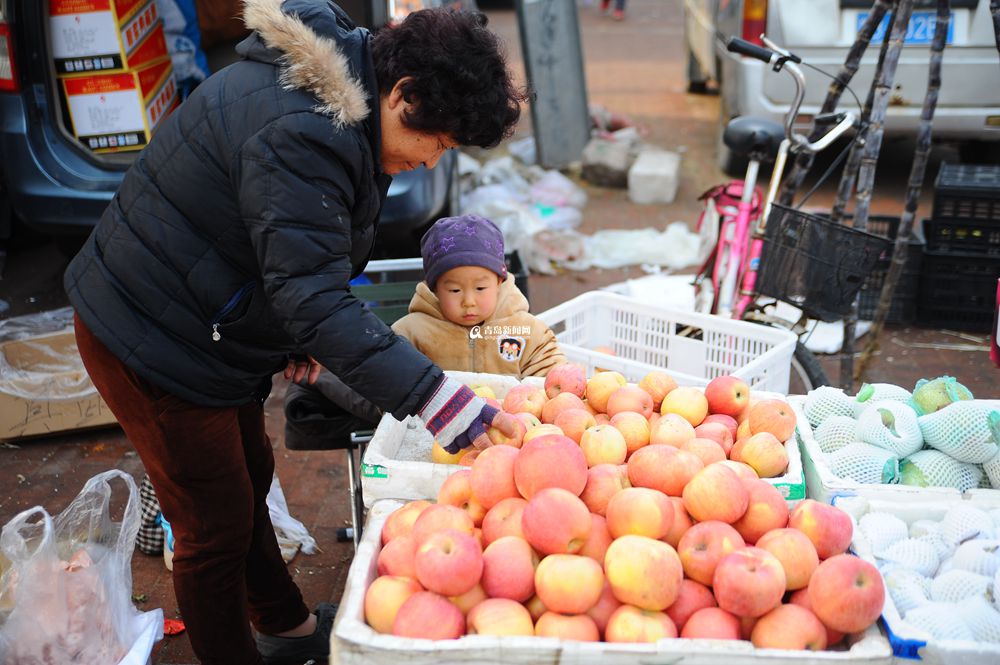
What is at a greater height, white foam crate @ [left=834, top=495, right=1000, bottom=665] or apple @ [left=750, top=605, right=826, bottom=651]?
apple @ [left=750, top=605, right=826, bottom=651]

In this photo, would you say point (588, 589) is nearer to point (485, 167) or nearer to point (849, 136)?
point (485, 167)

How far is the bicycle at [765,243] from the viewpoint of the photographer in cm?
366

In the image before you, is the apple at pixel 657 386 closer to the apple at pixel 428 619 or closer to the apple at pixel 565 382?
the apple at pixel 565 382

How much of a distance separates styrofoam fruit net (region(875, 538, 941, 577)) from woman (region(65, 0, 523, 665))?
88cm

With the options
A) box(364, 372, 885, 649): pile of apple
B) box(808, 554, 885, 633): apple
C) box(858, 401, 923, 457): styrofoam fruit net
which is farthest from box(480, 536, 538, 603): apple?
box(858, 401, 923, 457): styrofoam fruit net

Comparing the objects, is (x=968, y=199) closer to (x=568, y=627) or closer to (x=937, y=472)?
(x=937, y=472)

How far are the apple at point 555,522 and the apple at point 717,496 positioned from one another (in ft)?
0.75

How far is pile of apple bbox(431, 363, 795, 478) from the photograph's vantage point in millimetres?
2098

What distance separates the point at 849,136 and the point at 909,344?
10.5ft

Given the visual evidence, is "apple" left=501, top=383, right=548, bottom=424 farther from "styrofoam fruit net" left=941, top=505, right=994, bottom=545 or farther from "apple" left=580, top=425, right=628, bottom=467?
"styrofoam fruit net" left=941, top=505, right=994, bottom=545

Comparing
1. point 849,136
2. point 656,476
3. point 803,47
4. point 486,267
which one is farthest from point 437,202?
point 849,136

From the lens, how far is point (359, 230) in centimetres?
209

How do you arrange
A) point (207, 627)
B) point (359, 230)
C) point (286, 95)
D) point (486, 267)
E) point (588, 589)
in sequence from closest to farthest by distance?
1. point (588, 589)
2. point (286, 95)
3. point (359, 230)
4. point (207, 627)
5. point (486, 267)

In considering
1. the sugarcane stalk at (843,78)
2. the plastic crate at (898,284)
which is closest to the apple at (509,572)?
the sugarcane stalk at (843,78)
